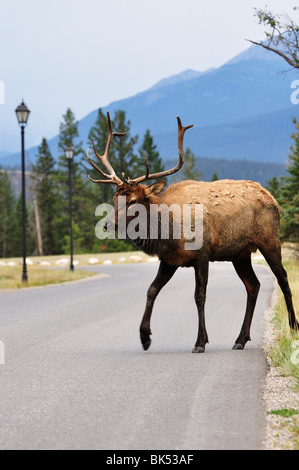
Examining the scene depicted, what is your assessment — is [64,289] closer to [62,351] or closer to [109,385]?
[62,351]

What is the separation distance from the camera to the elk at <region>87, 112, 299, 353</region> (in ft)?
29.3

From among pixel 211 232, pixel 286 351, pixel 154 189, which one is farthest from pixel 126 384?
pixel 154 189

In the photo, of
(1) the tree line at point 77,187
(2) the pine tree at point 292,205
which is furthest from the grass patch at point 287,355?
(1) the tree line at point 77,187

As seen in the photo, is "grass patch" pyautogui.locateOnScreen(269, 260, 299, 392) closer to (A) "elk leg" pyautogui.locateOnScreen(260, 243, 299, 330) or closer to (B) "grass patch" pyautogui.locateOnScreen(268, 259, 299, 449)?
(B) "grass patch" pyautogui.locateOnScreen(268, 259, 299, 449)

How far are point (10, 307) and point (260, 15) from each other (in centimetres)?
973

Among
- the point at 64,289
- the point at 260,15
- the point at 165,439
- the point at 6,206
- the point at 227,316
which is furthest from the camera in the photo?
the point at 6,206

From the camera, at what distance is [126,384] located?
23.1ft

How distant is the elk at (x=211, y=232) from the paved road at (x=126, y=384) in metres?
0.63

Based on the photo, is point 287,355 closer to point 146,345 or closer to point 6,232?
point 146,345

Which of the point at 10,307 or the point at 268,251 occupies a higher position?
the point at 268,251

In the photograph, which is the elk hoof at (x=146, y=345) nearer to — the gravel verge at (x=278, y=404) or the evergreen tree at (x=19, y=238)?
the gravel verge at (x=278, y=404)

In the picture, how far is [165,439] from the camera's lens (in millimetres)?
4949

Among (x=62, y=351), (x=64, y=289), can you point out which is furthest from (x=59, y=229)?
(x=62, y=351)

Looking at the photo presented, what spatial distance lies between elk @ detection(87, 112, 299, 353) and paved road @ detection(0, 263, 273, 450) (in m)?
0.63
